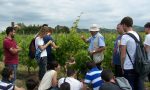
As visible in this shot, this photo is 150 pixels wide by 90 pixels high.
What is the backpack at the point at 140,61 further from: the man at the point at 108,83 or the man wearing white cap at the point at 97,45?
the man wearing white cap at the point at 97,45

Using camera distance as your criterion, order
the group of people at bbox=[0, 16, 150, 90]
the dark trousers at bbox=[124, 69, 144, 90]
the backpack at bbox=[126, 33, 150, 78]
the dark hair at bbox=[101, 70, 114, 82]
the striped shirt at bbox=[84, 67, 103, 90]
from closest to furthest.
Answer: the dark hair at bbox=[101, 70, 114, 82] < the group of people at bbox=[0, 16, 150, 90] < the backpack at bbox=[126, 33, 150, 78] < the dark trousers at bbox=[124, 69, 144, 90] < the striped shirt at bbox=[84, 67, 103, 90]

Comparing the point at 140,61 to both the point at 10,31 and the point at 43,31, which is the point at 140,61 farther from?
the point at 43,31

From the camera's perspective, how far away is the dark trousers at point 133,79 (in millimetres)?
7566

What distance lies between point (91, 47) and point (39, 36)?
1.44 meters

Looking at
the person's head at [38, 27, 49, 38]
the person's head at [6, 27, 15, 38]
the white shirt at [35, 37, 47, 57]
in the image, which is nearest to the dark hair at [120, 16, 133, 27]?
the person's head at [6, 27, 15, 38]

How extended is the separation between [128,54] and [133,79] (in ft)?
1.53

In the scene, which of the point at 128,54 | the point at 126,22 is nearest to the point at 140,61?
the point at 128,54

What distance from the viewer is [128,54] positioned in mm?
7535

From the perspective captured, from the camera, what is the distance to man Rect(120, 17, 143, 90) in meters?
7.49

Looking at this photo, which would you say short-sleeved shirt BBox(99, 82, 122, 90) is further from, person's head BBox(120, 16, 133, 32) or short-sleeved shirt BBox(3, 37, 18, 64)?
short-sleeved shirt BBox(3, 37, 18, 64)

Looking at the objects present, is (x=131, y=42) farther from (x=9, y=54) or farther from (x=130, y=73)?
(x=9, y=54)

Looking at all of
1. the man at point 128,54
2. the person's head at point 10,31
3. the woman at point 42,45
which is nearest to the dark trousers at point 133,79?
the man at point 128,54

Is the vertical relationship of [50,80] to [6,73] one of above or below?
below

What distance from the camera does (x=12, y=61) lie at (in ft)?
30.8
